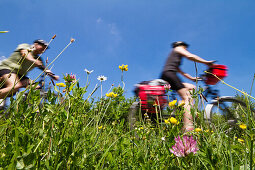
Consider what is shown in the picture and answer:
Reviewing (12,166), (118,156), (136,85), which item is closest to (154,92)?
(136,85)

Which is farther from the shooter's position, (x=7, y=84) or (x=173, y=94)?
(x=7, y=84)

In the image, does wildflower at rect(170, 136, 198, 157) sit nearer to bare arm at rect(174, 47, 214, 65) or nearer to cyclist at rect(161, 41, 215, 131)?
cyclist at rect(161, 41, 215, 131)

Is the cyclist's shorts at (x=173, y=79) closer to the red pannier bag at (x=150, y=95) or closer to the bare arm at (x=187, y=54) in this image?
the red pannier bag at (x=150, y=95)

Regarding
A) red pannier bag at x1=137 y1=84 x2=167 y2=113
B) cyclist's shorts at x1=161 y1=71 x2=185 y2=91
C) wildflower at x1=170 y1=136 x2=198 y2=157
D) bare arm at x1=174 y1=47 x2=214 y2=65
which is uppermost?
bare arm at x1=174 y1=47 x2=214 y2=65

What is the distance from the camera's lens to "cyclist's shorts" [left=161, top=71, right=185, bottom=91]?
3.36 metres

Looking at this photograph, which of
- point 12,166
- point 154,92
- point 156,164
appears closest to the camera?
point 12,166

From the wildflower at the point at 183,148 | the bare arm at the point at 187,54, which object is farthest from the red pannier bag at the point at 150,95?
the wildflower at the point at 183,148

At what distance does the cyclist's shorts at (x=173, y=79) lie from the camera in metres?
3.36

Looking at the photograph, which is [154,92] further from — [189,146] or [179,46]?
[189,146]

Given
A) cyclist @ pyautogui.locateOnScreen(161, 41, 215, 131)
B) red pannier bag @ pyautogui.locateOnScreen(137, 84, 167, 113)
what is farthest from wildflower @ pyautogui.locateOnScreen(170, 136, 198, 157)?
cyclist @ pyautogui.locateOnScreen(161, 41, 215, 131)

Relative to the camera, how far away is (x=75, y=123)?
35.9 inches

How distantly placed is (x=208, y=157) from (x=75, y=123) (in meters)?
0.62

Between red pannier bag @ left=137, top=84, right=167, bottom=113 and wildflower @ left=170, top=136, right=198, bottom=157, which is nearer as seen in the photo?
wildflower @ left=170, top=136, right=198, bottom=157

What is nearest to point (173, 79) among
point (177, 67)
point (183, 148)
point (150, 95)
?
point (177, 67)
